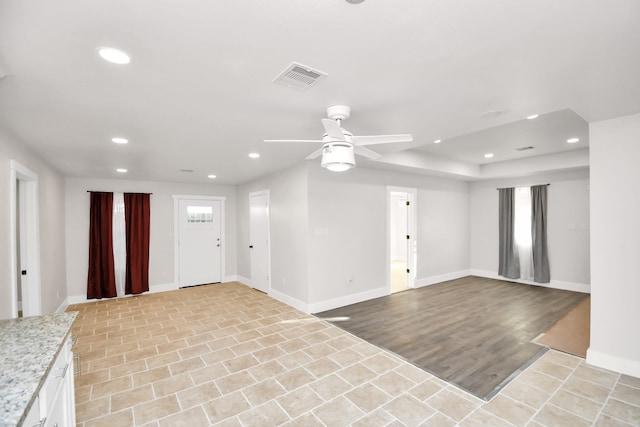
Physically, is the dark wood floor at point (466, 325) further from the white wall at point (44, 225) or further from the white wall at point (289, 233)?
the white wall at point (44, 225)

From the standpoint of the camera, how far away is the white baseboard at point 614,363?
271 centimetres

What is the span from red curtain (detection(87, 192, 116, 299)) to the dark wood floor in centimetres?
439

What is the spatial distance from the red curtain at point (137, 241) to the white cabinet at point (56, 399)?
4.77 metres

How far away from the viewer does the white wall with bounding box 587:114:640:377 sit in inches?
107

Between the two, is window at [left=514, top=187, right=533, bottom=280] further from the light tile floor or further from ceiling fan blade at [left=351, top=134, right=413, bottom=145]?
ceiling fan blade at [left=351, top=134, right=413, bottom=145]

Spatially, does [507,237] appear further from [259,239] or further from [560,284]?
[259,239]

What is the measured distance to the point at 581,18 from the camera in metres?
1.40

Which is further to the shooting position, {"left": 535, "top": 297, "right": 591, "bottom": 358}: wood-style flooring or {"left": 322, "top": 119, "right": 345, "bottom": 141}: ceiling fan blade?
{"left": 535, "top": 297, "right": 591, "bottom": 358}: wood-style flooring

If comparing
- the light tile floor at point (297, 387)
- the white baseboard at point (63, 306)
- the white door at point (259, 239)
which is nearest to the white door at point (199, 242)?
the white door at point (259, 239)

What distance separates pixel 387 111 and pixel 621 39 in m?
1.42

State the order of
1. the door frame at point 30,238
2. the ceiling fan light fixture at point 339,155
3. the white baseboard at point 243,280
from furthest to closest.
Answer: the white baseboard at point 243,280 → the door frame at point 30,238 → the ceiling fan light fixture at point 339,155

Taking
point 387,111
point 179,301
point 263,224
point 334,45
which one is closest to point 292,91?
point 334,45

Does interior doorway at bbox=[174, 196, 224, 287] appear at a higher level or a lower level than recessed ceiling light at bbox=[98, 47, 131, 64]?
lower

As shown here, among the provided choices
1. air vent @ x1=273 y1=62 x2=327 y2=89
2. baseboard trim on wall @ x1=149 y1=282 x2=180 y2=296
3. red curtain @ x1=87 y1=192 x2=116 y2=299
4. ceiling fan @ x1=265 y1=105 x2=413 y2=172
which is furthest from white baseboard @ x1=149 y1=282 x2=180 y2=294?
air vent @ x1=273 y1=62 x2=327 y2=89
